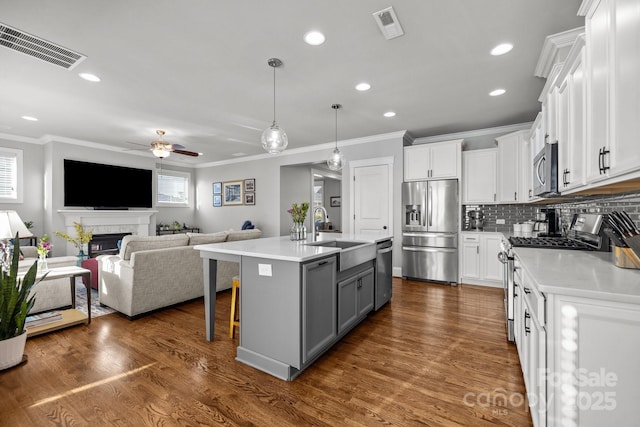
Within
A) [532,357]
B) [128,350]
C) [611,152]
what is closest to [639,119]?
[611,152]

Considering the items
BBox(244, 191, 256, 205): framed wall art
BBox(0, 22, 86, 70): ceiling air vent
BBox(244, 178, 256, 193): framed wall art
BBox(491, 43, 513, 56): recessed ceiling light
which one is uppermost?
BBox(491, 43, 513, 56): recessed ceiling light

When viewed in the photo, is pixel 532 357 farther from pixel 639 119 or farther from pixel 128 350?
pixel 128 350

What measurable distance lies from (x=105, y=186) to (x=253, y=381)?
6241 mm

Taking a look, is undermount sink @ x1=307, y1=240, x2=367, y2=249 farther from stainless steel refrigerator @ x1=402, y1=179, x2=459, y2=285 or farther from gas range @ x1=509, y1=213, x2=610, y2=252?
stainless steel refrigerator @ x1=402, y1=179, x2=459, y2=285

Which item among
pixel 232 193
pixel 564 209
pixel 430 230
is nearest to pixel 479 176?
pixel 430 230

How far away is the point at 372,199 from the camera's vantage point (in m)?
5.63

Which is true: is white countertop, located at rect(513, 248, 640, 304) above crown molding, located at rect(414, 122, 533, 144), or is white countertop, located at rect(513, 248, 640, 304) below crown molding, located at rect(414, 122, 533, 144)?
below

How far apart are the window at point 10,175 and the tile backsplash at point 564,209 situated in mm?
8276

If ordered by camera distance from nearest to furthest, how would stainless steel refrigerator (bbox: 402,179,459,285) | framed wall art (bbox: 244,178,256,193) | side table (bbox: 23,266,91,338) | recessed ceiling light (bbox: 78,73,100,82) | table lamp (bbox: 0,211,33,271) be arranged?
side table (bbox: 23,266,91,338) < table lamp (bbox: 0,211,33,271) < recessed ceiling light (bbox: 78,73,100,82) < stainless steel refrigerator (bbox: 402,179,459,285) < framed wall art (bbox: 244,178,256,193)

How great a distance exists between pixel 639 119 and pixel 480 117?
3.78 m

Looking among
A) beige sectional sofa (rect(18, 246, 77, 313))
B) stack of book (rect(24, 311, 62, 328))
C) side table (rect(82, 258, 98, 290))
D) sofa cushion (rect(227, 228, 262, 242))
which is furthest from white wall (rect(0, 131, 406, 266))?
stack of book (rect(24, 311, 62, 328))

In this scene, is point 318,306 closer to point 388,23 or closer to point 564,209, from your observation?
point 388,23

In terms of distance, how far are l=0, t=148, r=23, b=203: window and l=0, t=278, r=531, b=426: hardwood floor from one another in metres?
4.32

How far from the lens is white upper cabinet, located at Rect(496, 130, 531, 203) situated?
4203 mm
